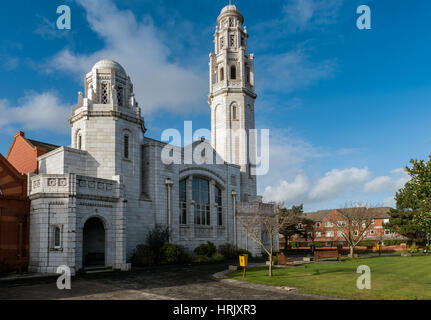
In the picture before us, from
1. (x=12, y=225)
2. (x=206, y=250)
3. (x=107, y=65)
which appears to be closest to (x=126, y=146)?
(x=107, y=65)

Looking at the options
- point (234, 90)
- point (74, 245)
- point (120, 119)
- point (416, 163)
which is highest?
point (234, 90)

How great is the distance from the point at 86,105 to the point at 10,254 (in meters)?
12.1

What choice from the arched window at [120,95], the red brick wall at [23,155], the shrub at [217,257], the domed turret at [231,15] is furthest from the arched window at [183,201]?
the domed turret at [231,15]

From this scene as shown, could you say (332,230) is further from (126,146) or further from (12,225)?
(12,225)

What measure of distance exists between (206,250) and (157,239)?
6.42m

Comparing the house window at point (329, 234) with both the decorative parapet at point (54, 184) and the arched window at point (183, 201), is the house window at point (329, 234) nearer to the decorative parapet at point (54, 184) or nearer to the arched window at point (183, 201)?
the arched window at point (183, 201)

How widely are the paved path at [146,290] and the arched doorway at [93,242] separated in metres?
7.34

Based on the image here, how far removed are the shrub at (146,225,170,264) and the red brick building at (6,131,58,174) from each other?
10960mm

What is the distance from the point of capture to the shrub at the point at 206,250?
33.2 metres

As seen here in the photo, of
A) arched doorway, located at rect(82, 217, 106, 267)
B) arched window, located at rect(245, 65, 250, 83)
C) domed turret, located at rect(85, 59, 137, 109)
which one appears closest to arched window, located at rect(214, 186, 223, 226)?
domed turret, located at rect(85, 59, 137, 109)

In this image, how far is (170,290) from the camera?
603 inches
